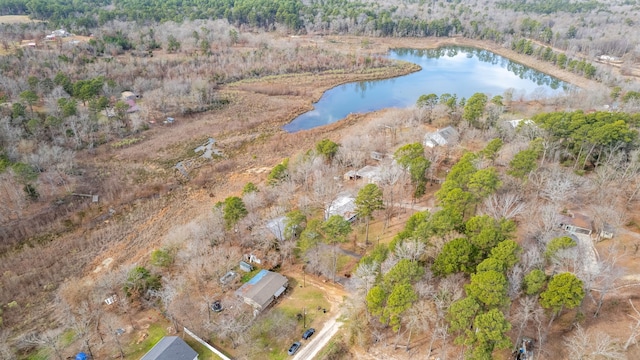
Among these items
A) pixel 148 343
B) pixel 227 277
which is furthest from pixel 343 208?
pixel 148 343

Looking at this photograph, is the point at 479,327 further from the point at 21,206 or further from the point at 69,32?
the point at 69,32

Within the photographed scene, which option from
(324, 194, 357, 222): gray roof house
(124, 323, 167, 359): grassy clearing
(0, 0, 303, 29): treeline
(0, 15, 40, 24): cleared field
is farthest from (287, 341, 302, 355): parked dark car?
(0, 15, 40, 24): cleared field

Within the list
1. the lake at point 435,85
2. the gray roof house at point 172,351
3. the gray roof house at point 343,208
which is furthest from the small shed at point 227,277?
the lake at point 435,85

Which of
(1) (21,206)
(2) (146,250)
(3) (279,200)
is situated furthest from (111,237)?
(3) (279,200)

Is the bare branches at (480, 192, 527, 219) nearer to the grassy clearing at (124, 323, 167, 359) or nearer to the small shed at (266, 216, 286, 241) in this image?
the small shed at (266, 216, 286, 241)

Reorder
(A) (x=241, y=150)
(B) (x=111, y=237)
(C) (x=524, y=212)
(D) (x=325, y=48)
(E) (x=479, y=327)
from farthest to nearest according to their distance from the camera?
(D) (x=325, y=48) → (A) (x=241, y=150) → (B) (x=111, y=237) → (C) (x=524, y=212) → (E) (x=479, y=327)

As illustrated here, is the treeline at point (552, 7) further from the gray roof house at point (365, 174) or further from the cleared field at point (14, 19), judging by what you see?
the cleared field at point (14, 19)
